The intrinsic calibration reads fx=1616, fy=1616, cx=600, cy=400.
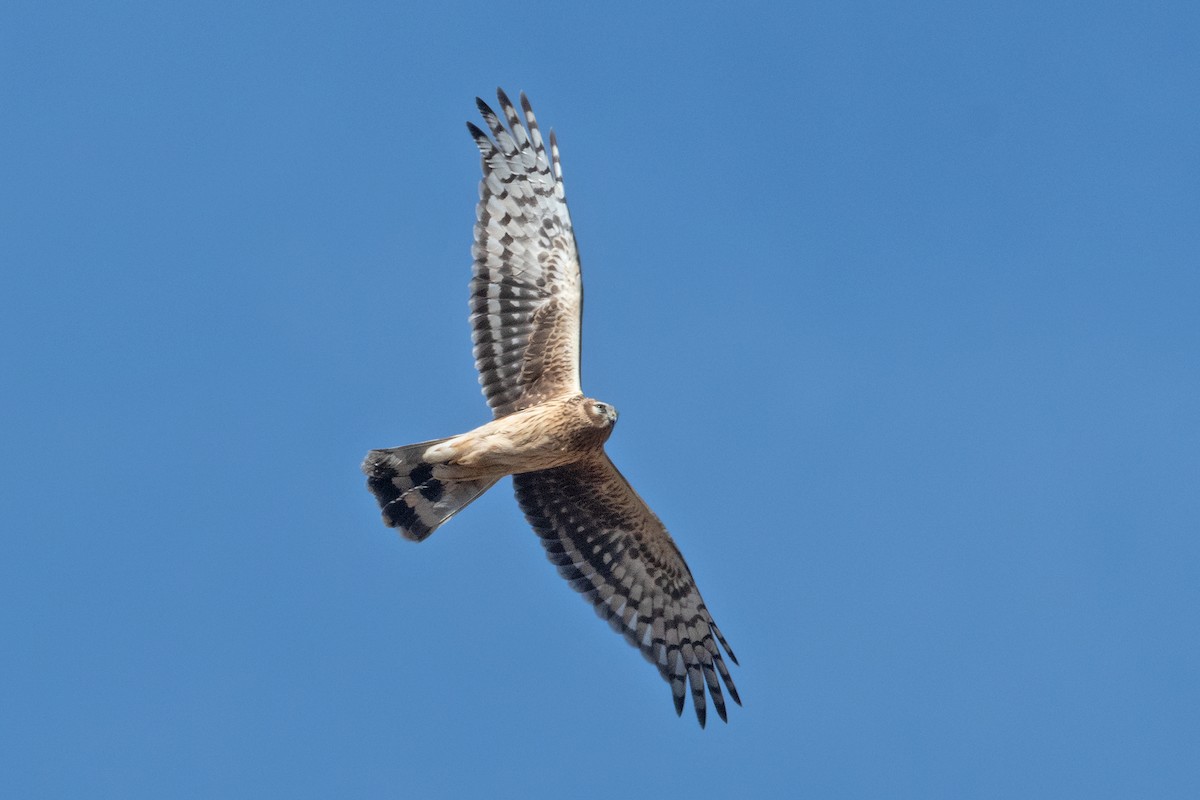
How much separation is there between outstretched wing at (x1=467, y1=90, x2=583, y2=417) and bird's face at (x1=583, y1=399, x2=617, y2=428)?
1.55 ft

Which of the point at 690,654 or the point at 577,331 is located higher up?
the point at 577,331

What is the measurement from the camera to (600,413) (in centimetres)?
1132

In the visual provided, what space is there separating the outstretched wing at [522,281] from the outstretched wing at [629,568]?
776mm

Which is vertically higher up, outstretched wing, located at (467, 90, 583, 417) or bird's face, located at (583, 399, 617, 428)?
outstretched wing, located at (467, 90, 583, 417)

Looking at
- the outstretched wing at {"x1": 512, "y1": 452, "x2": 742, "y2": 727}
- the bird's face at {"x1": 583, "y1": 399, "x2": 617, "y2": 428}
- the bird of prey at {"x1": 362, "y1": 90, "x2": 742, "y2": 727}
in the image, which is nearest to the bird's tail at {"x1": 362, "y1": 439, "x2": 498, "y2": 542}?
the bird of prey at {"x1": 362, "y1": 90, "x2": 742, "y2": 727}

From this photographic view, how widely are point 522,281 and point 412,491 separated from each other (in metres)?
1.76

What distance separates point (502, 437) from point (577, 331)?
106 cm

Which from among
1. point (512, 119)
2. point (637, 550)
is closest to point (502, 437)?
point (637, 550)

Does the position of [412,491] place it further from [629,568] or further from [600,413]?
[629,568]

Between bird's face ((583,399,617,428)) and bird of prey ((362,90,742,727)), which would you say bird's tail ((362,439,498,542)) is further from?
bird's face ((583,399,617,428))

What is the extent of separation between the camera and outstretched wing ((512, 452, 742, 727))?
12328 mm

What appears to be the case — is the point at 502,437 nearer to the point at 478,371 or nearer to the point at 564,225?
the point at 478,371

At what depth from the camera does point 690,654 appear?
12633 mm

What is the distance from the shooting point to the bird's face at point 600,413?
446 inches
